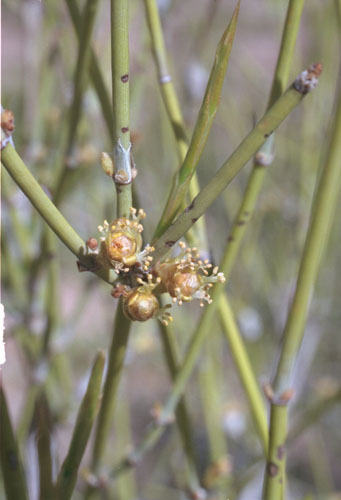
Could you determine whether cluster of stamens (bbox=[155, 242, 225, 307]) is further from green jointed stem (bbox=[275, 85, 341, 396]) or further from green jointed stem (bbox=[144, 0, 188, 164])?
green jointed stem (bbox=[144, 0, 188, 164])

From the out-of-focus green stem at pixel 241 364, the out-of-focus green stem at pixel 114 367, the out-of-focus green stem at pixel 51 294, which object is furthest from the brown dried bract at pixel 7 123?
the out-of-focus green stem at pixel 51 294

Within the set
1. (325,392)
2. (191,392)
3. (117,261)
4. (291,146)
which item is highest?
(291,146)

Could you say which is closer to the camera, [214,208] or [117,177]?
[117,177]

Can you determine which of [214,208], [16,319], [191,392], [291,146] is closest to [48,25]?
[16,319]

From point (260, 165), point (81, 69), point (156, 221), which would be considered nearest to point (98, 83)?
point (81, 69)

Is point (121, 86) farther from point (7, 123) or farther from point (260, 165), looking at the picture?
point (260, 165)

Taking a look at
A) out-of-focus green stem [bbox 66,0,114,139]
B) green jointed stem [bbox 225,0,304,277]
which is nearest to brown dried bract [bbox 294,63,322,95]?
green jointed stem [bbox 225,0,304,277]

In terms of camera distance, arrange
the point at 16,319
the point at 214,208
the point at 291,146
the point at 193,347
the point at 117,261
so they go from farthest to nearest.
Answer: the point at 214,208, the point at 291,146, the point at 16,319, the point at 193,347, the point at 117,261

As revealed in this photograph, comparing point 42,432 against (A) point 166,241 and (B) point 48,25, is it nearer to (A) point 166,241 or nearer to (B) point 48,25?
(A) point 166,241
